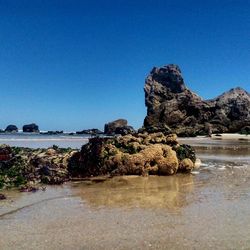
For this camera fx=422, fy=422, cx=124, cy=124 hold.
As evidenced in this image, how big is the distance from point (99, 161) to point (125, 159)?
99 centimetres

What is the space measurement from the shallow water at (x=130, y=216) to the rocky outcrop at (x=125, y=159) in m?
1.84

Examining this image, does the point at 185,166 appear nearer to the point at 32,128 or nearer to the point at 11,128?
the point at 32,128

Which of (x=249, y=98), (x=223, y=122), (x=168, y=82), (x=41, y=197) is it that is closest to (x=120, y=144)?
(x=41, y=197)

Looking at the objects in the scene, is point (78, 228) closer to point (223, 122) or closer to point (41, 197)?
point (41, 197)

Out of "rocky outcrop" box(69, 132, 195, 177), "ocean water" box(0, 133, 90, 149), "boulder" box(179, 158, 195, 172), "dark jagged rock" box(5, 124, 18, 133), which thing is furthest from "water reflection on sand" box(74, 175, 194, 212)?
"dark jagged rock" box(5, 124, 18, 133)

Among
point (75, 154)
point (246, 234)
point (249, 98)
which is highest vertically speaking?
point (249, 98)

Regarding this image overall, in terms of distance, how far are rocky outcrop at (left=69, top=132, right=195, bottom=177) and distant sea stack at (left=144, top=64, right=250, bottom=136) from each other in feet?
188

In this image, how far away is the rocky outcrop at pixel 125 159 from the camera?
1582cm

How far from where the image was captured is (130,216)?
9.03m

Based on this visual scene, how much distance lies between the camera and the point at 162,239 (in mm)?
7332

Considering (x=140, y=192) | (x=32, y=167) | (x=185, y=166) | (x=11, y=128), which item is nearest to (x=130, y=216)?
(x=140, y=192)

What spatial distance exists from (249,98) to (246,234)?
89.2 meters

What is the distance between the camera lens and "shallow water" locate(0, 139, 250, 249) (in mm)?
7215

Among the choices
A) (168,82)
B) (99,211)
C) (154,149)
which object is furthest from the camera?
(168,82)
